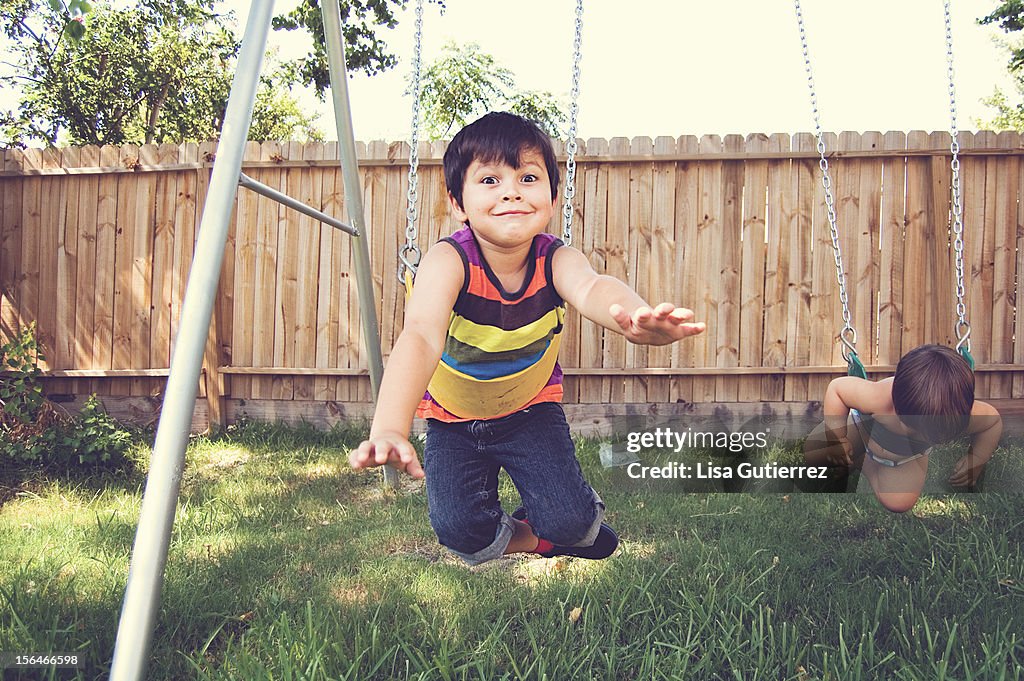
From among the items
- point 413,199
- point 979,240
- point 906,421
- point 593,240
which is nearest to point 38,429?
point 413,199

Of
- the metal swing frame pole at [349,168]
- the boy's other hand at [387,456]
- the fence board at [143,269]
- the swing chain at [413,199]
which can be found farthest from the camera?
the fence board at [143,269]

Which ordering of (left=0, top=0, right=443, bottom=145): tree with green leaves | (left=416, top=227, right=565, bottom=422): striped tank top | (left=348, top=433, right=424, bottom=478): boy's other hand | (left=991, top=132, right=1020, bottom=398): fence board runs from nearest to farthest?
(left=348, top=433, right=424, bottom=478): boy's other hand → (left=416, top=227, right=565, bottom=422): striped tank top → (left=991, top=132, right=1020, bottom=398): fence board → (left=0, top=0, right=443, bottom=145): tree with green leaves

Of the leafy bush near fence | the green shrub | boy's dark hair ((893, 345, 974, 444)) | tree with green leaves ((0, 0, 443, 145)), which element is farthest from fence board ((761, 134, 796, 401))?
tree with green leaves ((0, 0, 443, 145))

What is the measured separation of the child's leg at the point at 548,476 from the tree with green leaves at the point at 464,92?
2826cm

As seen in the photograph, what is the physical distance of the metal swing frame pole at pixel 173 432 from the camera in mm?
1575

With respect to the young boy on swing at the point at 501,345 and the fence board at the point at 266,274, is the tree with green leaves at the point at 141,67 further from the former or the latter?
the young boy on swing at the point at 501,345

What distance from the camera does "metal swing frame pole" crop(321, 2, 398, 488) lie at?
2.52 metres

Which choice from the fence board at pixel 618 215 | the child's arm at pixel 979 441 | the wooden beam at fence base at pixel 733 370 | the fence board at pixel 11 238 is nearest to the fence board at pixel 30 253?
the fence board at pixel 11 238

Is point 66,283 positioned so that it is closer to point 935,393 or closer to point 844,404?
point 844,404

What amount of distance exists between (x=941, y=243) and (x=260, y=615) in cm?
440

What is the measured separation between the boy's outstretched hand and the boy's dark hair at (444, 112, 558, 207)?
483 mm

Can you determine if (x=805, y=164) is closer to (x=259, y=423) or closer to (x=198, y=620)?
(x=259, y=423)

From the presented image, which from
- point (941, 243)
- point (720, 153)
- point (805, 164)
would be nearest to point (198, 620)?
point (720, 153)

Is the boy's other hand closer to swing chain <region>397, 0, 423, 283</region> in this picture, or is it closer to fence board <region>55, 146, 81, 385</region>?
swing chain <region>397, 0, 423, 283</region>
